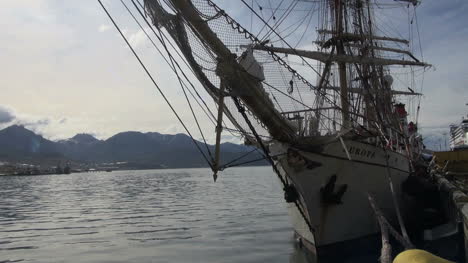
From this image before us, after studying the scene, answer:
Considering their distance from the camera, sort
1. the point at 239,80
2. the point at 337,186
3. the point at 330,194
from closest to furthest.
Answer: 1. the point at 239,80
2. the point at 330,194
3. the point at 337,186

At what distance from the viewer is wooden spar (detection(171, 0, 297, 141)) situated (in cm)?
1002

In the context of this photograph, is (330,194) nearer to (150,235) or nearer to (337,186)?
(337,186)

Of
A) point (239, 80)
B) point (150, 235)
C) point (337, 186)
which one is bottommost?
point (150, 235)

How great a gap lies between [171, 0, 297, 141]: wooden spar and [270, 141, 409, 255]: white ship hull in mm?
1186

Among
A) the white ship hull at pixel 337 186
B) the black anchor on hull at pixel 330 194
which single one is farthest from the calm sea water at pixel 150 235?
the black anchor on hull at pixel 330 194

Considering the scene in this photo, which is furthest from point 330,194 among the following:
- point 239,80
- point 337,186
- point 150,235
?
point 150,235

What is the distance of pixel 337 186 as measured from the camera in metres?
14.2

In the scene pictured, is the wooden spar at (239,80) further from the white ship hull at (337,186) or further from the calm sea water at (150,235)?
the calm sea water at (150,235)

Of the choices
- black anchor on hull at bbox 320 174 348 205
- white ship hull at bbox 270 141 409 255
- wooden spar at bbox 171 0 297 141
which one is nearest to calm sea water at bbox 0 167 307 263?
white ship hull at bbox 270 141 409 255

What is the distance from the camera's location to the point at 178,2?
977 centimetres

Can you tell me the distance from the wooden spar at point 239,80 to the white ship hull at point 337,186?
46.7 inches

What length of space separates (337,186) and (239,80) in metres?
5.51

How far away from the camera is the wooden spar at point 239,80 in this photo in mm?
10016

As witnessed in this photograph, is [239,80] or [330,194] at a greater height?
[239,80]
